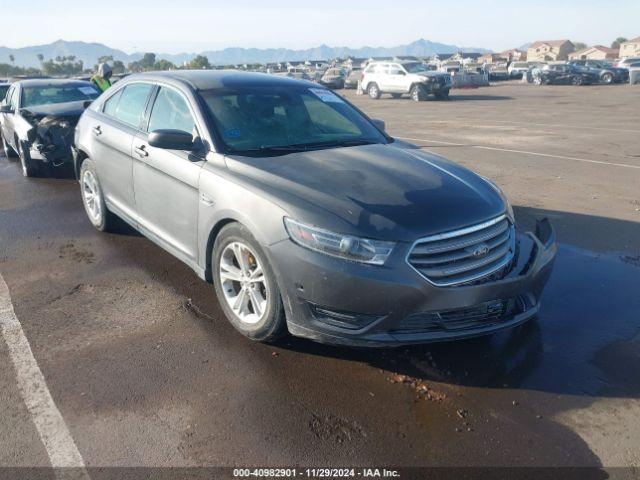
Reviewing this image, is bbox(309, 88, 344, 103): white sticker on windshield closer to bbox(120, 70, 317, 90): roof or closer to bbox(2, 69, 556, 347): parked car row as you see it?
bbox(2, 69, 556, 347): parked car row

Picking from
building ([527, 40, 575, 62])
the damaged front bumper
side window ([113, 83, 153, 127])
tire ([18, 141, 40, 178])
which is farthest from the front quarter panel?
building ([527, 40, 575, 62])

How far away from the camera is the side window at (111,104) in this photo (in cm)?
584

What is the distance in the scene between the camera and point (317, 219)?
342cm

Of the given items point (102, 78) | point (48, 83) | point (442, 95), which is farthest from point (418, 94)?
point (48, 83)

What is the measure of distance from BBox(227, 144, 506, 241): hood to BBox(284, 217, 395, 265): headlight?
4cm

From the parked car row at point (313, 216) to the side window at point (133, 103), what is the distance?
0.07ft

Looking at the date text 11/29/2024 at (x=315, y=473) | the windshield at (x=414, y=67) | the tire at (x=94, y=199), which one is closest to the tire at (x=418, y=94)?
the windshield at (x=414, y=67)

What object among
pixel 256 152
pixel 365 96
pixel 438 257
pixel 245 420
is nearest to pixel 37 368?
pixel 245 420

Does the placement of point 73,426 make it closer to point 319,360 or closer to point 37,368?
point 37,368

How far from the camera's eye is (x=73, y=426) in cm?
313

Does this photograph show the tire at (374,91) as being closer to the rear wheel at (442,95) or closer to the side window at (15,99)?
the rear wheel at (442,95)

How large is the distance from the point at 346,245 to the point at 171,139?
1639mm

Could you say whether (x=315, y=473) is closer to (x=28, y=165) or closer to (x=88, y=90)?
(x=28, y=165)

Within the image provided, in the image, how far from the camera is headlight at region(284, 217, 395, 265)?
10.9 feet
